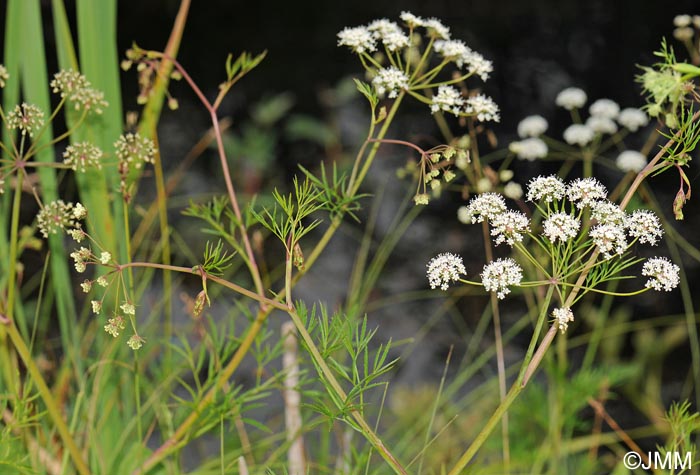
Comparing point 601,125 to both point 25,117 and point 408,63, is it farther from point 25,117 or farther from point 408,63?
point 25,117

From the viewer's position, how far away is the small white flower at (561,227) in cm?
65

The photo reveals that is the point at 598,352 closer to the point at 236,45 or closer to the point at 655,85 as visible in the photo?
the point at 655,85

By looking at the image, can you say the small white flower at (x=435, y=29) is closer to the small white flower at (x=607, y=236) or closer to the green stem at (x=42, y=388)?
the small white flower at (x=607, y=236)

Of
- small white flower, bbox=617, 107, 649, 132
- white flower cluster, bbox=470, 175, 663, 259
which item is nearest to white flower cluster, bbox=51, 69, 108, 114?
white flower cluster, bbox=470, 175, 663, 259

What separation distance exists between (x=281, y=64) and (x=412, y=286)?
74cm

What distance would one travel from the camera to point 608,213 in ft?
2.25

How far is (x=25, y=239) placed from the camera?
1372 millimetres

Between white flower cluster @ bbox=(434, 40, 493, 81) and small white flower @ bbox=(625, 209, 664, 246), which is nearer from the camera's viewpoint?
A: small white flower @ bbox=(625, 209, 664, 246)

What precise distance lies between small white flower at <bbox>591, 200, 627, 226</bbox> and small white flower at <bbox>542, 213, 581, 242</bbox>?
0.10 ft

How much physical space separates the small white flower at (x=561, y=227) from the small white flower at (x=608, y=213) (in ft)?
0.10

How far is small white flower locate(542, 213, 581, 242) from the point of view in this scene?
0.65 m

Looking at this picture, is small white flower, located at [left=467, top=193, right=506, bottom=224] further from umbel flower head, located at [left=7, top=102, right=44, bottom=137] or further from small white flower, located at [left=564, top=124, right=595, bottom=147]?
small white flower, located at [left=564, top=124, right=595, bottom=147]

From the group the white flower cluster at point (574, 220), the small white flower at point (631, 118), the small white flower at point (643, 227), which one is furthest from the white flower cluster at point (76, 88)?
the small white flower at point (631, 118)

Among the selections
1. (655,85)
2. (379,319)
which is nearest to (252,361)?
(379,319)
